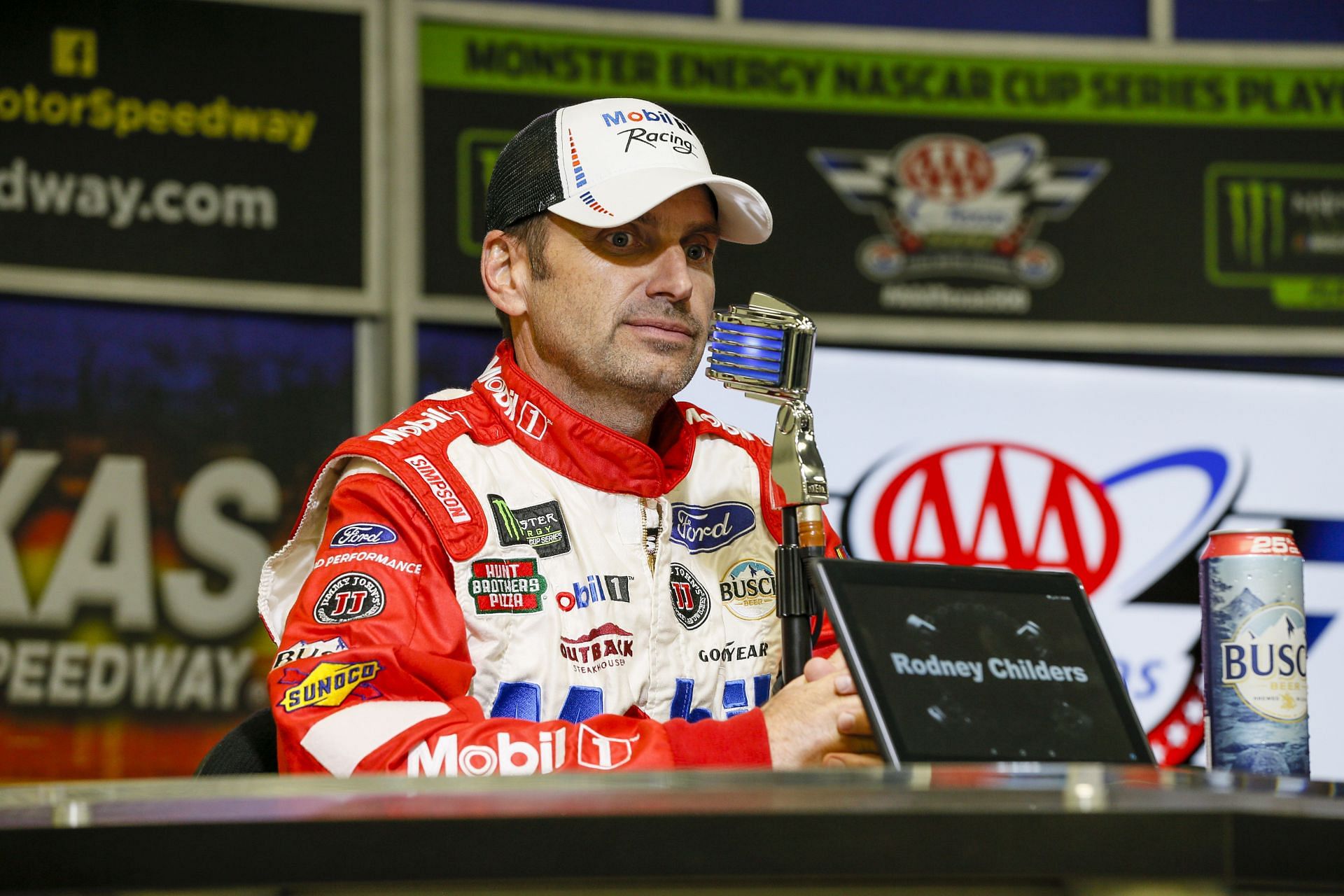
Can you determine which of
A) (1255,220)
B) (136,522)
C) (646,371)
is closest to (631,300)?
(646,371)

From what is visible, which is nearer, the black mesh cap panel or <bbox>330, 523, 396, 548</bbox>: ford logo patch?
<bbox>330, 523, 396, 548</bbox>: ford logo patch

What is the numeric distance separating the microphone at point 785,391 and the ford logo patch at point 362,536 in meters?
0.33

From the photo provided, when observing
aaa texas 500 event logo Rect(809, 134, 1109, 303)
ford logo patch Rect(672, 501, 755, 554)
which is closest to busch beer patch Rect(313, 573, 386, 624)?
ford logo patch Rect(672, 501, 755, 554)

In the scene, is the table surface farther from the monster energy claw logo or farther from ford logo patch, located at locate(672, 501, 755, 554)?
the monster energy claw logo

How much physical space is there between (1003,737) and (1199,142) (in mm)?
2782

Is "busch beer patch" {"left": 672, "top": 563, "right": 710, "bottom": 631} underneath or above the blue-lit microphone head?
underneath

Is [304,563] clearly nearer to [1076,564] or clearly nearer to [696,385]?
[696,385]

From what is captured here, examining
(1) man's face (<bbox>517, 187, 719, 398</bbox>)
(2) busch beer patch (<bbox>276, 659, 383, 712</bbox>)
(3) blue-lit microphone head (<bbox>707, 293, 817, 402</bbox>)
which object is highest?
(1) man's face (<bbox>517, 187, 719, 398</bbox>)

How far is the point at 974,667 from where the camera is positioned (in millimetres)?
1001

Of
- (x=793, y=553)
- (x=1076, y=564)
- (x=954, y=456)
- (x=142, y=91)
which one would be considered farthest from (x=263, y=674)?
(x=793, y=553)

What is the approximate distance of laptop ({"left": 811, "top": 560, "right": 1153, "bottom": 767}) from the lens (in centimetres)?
96

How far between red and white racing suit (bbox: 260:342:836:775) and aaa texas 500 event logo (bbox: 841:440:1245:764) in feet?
5.11

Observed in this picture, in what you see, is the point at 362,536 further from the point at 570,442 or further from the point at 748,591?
the point at 748,591

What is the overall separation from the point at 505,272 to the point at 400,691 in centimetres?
57
